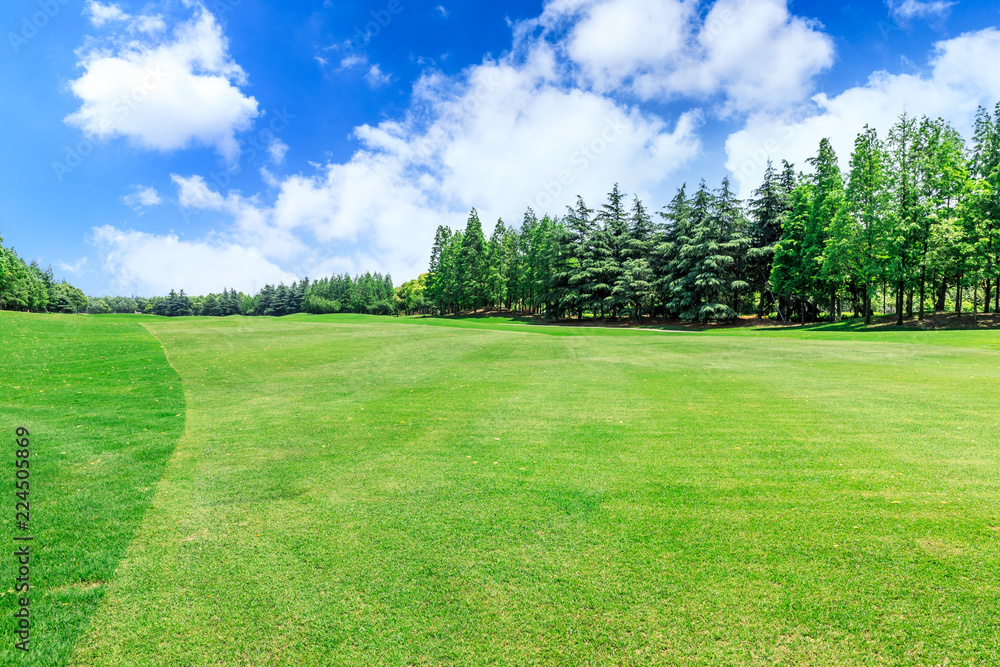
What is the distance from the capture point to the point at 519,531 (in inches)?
177

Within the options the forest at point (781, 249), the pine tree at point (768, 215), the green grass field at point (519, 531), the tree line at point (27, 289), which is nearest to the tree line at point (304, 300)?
the tree line at point (27, 289)

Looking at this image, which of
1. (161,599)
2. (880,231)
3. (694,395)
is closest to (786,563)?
(161,599)

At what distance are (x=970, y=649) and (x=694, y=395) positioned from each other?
8213mm

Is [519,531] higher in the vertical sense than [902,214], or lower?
lower

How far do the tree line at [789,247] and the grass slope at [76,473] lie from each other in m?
46.5

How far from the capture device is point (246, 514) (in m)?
4.98

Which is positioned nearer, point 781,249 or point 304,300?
point 781,249

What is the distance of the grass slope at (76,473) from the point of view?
3.46 m

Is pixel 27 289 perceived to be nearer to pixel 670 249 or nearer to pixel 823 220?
pixel 670 249

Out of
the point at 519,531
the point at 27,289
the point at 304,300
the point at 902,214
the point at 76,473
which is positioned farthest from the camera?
the point at 304,300

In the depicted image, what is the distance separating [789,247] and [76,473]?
2150 inches

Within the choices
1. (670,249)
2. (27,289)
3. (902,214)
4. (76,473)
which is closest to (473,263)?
(670,249)

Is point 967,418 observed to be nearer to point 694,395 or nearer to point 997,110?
point 694,395

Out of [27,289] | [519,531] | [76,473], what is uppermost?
[27,289]
